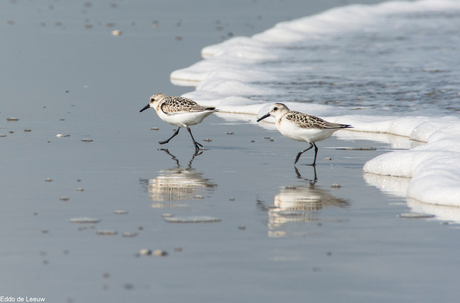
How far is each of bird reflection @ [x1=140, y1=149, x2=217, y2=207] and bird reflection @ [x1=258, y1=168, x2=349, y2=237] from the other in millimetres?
858

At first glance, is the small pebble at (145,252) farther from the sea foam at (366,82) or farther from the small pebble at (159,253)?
the sea foam at (366,82)

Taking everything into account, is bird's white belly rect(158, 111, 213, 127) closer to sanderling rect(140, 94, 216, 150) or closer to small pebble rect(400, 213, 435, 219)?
sanderling rect(140, 94, 216, 150)

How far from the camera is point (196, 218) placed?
271 inches

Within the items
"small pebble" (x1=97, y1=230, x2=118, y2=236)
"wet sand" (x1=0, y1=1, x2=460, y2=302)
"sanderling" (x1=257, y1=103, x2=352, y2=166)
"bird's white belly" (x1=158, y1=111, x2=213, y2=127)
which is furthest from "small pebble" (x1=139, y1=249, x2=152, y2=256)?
"bird's white belly" (x1=158, y1=111, x2=213, y2=127)

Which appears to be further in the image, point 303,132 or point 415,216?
point 303,132

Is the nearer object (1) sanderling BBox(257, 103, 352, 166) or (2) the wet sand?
(2) the wet sand

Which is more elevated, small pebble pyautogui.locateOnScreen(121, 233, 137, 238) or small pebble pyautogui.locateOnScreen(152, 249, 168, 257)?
small pebble pyautogui.locateOnScreen(121, 233, 137, 238)

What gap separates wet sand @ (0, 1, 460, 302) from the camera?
17.1 feet

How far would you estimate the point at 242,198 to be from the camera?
7.87m

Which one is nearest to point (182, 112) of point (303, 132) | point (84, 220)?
point (303, 132)

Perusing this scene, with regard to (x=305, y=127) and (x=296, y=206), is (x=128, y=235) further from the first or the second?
(x=305, y=127)

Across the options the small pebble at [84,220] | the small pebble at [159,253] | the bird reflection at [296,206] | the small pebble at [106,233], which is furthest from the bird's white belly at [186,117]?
the small pebble at [159,253]

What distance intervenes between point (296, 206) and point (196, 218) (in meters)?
1.23

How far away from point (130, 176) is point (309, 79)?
1120 centimetres
